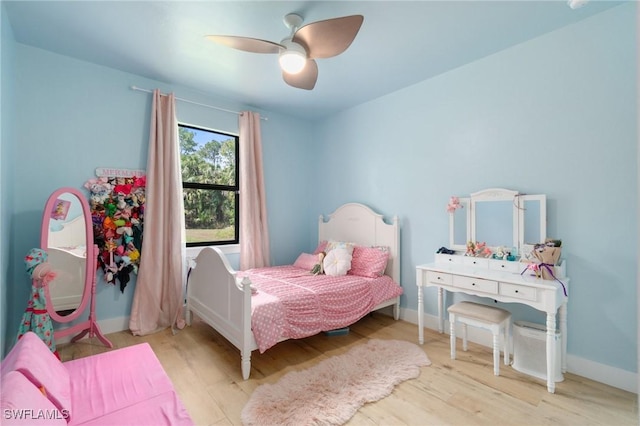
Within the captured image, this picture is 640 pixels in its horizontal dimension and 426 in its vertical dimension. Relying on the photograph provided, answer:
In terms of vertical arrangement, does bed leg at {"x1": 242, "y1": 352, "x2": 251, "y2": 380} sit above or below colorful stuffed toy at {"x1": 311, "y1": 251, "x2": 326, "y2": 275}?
below

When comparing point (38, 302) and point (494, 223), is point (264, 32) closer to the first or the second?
point (494, 223)

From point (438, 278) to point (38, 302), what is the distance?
3.37m

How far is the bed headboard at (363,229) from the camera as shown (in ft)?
11.2

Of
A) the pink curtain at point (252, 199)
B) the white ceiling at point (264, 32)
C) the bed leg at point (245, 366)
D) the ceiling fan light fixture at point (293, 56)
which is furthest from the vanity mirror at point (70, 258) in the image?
the ceiling fan light fixture at point (293, 56)

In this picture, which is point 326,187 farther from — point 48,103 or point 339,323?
point 48,103

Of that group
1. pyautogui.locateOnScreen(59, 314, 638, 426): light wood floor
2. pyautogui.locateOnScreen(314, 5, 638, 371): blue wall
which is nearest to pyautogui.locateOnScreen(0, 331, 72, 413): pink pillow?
pyautogui.locateOnScreen(59, 314, 638, 426): light wood floor

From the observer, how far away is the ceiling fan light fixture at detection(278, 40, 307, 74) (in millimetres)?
2033

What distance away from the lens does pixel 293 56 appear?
2061mm

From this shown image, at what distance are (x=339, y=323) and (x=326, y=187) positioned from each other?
7.22 feet

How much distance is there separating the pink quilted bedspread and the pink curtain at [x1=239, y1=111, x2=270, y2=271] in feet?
1.30

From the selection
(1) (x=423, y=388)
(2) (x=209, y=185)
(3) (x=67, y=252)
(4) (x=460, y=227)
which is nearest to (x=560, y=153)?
(4) (x=460, y=227)

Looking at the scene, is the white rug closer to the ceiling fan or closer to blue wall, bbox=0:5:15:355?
blue wall, bbox=0:5:15:355

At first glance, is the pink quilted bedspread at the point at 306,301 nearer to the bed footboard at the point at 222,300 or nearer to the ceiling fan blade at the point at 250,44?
the bed footboard at the point at 222,300

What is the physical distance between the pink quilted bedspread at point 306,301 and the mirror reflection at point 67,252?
158 centimetres
